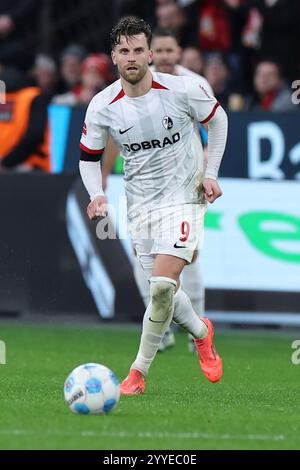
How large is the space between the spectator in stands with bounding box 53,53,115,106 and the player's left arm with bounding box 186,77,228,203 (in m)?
6.81

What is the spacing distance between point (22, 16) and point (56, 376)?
893 cm

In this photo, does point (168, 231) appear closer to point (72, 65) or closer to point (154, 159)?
point (154, 159)

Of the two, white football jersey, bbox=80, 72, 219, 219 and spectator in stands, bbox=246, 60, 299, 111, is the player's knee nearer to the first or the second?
white football jersey, bbox=80, 72, 219, 219

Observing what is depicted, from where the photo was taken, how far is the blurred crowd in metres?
14.8

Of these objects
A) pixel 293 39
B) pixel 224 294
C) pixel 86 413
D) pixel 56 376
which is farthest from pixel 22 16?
pixel 86 413

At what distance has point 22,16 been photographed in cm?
1684

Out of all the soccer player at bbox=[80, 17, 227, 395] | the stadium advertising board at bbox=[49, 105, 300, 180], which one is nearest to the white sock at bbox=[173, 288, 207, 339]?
the soccer player at bbox=[80, 17, 227, 395]

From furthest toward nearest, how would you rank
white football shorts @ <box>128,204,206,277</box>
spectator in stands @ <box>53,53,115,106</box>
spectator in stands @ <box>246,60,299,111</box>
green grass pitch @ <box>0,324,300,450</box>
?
spectator in stands @ <box>53,53,115,106</box>, spectator in stands @ <box>246,60,299,111</box>, white football shorts @ <box>128,204,206,277</box>, green grass pitch @ <box>0,324,300,450</box>

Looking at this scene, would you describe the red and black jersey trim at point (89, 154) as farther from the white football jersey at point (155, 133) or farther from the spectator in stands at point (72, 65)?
the spectator in stands at point (72, 65)

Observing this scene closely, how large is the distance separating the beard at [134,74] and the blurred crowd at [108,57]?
21.0ft

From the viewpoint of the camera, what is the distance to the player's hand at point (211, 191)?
25.9 ft

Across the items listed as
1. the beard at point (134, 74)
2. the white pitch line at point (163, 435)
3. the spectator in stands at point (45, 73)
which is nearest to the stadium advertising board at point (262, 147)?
the spectator in stands at point (45, 73)

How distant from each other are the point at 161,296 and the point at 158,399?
2.09ft
